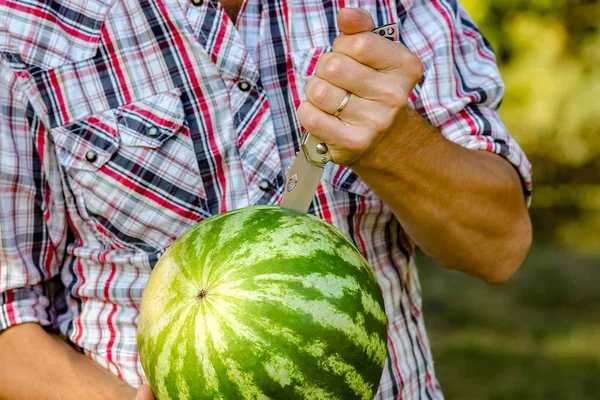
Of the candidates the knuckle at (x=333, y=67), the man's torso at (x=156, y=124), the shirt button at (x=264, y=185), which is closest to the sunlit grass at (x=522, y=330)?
the man's torso at (x=156, y=124)

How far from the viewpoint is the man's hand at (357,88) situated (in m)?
1.85

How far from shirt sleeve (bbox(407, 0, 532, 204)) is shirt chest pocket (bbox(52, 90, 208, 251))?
72cm

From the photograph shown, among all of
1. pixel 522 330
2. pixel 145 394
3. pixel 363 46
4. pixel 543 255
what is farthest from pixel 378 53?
pixel 543 255

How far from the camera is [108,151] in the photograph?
215 cm

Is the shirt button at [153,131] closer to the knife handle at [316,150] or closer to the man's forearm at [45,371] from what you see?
the knife handle at [316,150]

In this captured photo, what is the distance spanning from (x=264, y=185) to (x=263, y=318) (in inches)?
26.2

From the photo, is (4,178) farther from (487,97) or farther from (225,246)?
(487,97)

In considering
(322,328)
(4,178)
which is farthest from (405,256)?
(4,178)

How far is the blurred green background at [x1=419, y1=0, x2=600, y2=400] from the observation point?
5.98 metres

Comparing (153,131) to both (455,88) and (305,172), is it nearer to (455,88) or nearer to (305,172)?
(305,172)

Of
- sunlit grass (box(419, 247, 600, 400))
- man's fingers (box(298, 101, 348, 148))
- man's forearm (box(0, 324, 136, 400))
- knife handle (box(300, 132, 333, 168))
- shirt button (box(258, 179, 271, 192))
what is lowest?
sunlit grass (box(419, 247, 600, 400))

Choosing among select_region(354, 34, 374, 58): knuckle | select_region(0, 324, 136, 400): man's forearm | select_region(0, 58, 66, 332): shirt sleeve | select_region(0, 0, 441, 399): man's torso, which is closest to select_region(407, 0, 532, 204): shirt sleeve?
select_region(0, 0, 441, 399): man's torso

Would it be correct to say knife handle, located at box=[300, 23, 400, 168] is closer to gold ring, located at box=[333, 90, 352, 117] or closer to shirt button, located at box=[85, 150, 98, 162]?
gold ring, located at box=[333, 90, 352, 117]

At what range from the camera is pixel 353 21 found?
185 cm
